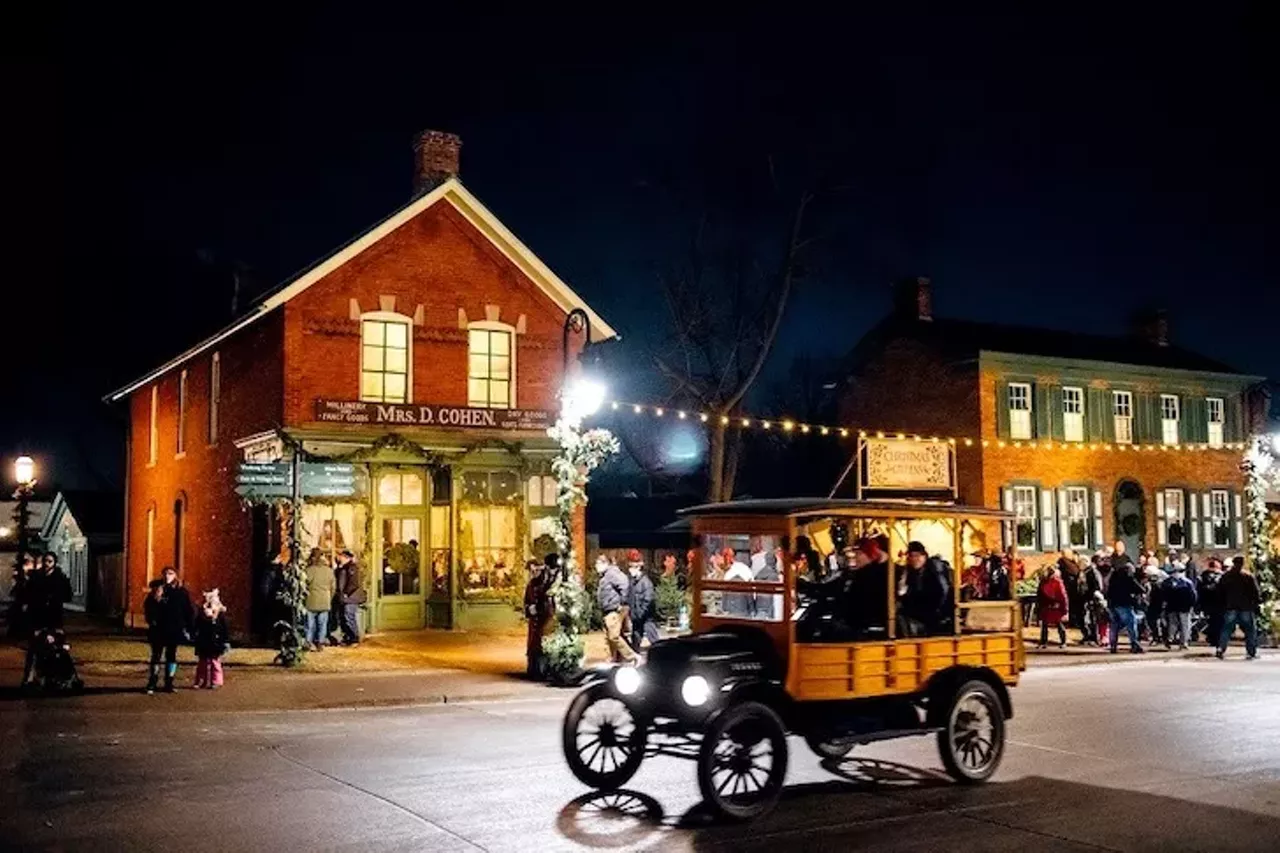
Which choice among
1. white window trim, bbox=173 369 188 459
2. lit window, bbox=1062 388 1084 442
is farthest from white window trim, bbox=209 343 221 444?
lit window, bbox=1062 388 1084 442

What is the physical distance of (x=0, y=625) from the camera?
33.9 metres

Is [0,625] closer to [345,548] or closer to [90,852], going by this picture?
[345,548]

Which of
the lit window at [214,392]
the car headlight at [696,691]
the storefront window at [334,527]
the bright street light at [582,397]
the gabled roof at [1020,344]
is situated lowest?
the car headlight at [696,691]

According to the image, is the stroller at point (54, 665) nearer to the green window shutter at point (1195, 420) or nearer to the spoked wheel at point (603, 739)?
the spoked wheel at point (603, 739)

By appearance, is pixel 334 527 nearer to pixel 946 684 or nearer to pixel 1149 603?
pixel 946 684

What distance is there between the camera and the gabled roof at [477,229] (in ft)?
78.0

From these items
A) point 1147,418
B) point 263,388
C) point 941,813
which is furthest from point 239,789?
point 1147,418

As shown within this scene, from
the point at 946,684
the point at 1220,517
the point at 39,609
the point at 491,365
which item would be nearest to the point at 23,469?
the point at 39,609

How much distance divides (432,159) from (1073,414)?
71.8ft

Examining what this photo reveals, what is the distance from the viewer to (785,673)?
948cm

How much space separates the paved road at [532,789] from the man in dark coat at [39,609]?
2049 mm

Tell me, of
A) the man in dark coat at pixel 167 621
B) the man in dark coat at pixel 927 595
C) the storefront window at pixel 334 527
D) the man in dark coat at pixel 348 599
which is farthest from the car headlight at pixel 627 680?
the storefront window at pixel 334 527

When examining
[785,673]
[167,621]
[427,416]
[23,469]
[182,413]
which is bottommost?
[167,621]

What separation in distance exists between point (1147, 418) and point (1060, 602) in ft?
56.9
